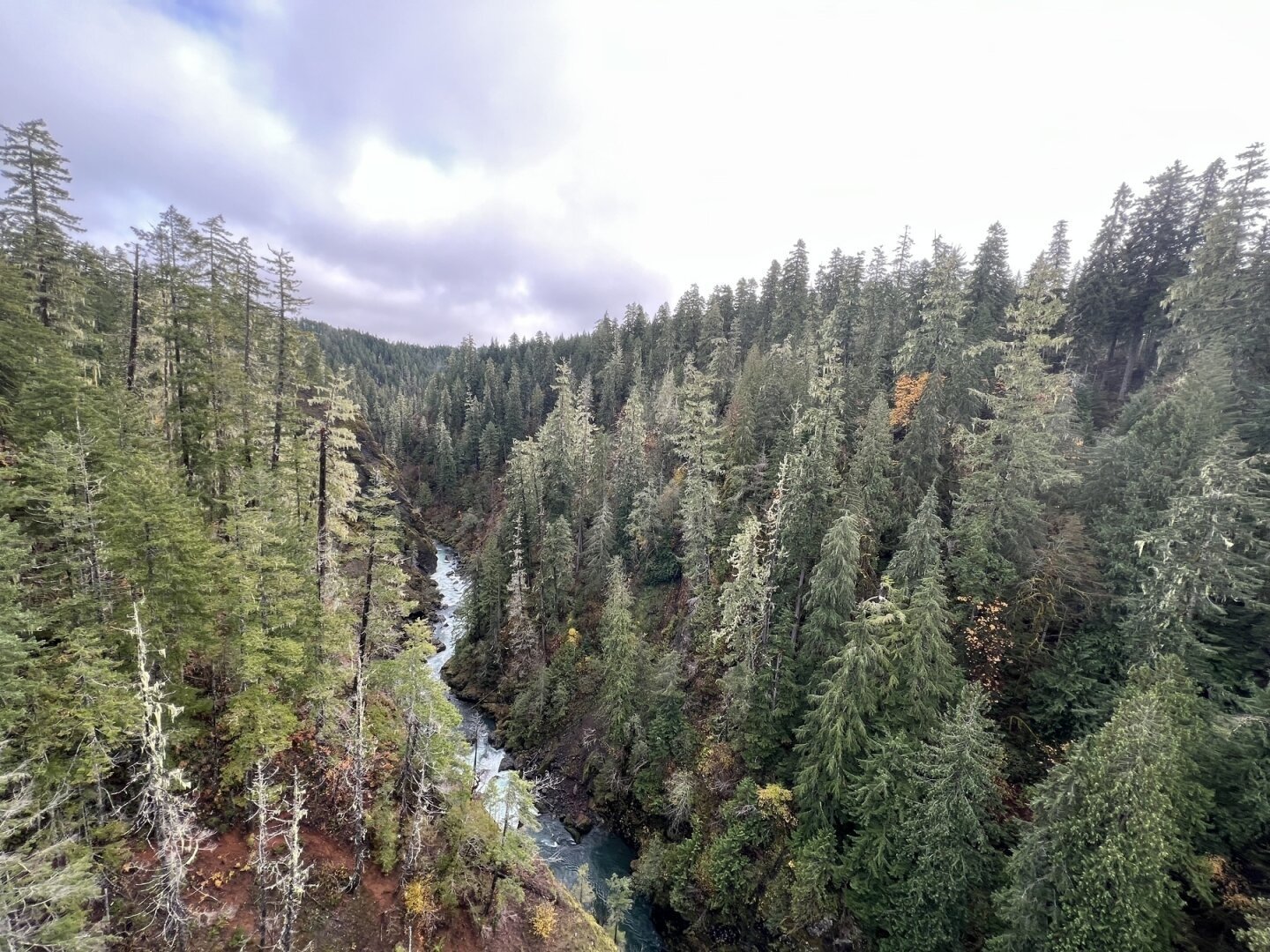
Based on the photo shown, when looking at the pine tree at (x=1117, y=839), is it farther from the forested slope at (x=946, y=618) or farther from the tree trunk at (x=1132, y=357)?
the tree trunk at (x=1132, y=357)

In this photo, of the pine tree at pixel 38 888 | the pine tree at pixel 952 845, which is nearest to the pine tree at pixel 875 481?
the pine tree at pixel 952 845

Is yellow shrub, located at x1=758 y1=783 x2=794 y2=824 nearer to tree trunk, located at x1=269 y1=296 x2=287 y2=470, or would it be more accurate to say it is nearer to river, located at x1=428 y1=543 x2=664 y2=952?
river, located at x1=428 y1=543 x2=664 y2=952

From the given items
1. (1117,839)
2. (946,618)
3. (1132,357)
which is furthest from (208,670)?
(1132,357)

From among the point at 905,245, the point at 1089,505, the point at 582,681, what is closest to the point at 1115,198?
the point at 905,245

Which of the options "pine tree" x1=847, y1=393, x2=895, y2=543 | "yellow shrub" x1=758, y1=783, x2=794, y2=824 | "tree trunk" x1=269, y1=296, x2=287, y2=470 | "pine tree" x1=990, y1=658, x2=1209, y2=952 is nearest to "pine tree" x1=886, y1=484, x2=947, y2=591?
"pine tree" x1=847, y1=393, x2=895, y2=543

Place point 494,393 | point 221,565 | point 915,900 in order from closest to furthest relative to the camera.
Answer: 1. point 221,565
2. point 915,900
3. point 494,393

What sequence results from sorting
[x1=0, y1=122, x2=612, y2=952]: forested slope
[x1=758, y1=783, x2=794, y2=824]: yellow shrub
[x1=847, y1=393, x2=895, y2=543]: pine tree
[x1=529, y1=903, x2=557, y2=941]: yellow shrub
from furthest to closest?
[x1=847, y1=393, x2=895, y2=543]: pine tree < [x1=758, y1=783, x2=794, y2=824]: yellow shrub < [x1=529, y1=903, x2=557, y2=941]: yellow shrub < [x1=0, y1=122, x2=612, y2=952]: forested slope

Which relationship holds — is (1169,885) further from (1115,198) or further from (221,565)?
(1115,198)
